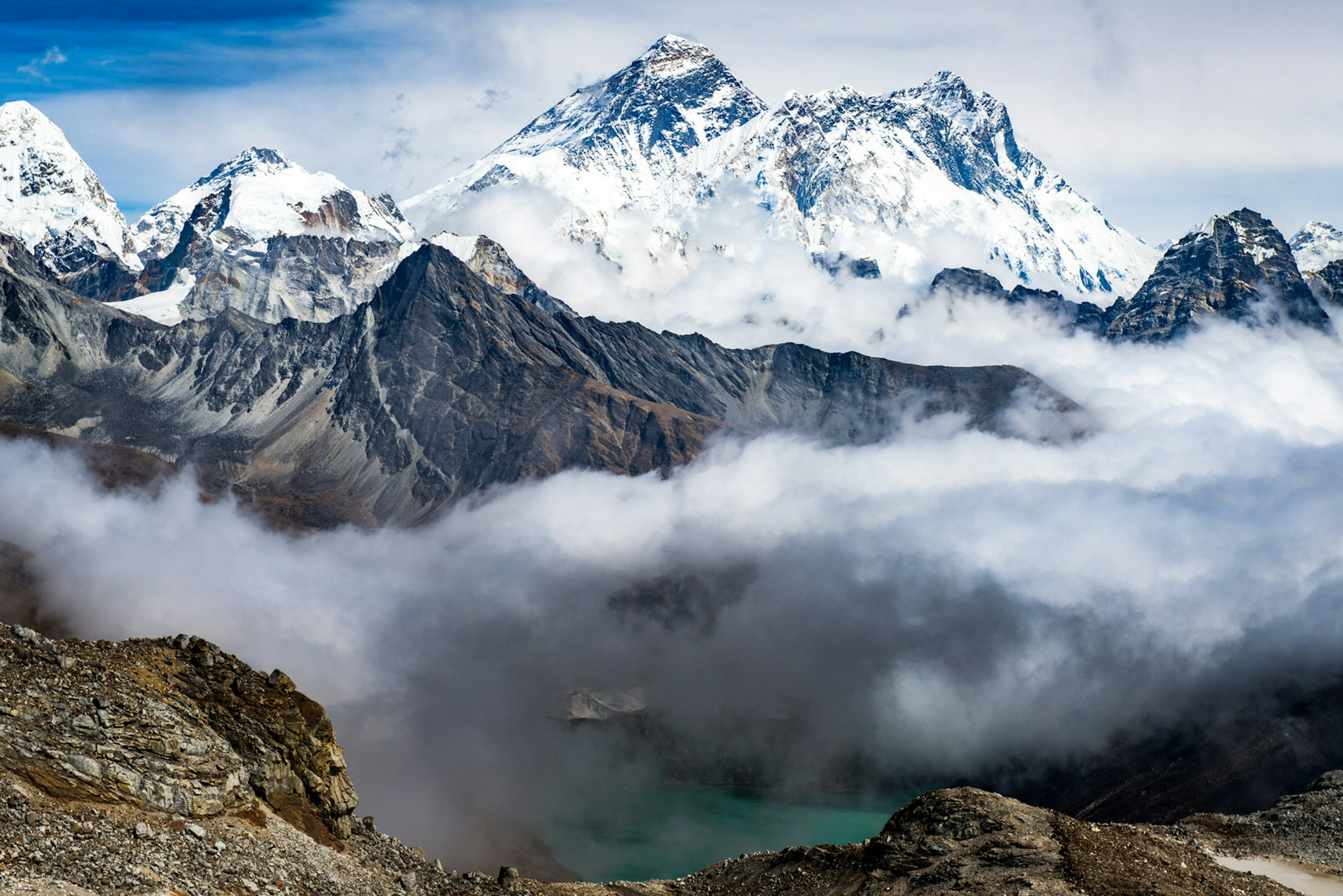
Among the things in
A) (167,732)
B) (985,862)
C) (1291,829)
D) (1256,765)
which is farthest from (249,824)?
(1256,765)

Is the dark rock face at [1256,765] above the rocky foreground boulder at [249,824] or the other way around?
above

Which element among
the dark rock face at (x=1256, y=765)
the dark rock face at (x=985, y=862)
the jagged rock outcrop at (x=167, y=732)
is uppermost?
the dark rock face at (x=1256, y=765)

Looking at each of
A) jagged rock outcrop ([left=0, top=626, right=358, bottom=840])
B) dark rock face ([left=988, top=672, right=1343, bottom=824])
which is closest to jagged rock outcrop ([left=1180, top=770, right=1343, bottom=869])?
dark rock face ([left=988, top=672, right=1343, bottom=824])

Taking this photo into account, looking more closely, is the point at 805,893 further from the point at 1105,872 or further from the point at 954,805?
the point at 1105,872

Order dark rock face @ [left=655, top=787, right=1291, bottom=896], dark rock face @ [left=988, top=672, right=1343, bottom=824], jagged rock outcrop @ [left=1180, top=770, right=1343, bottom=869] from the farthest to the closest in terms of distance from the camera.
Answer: dark rock face @ [left=988, top=672, right=1343, bottom=824] → jagged rock outcrop @ [left=1180, top=770, right=1343, bottom=869] → dark rock face @ [left=655, top=787, right=1291, bottom=896]

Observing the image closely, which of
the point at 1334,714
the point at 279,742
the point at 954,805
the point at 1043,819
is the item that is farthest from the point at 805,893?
the point at 1334,714

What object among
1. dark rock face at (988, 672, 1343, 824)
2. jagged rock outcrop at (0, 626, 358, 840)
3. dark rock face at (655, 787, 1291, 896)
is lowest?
dark rock face at (655, 787, 1291, 896)

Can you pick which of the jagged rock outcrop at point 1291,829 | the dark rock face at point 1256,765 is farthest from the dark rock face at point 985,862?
the dark rock face at point 1256,765

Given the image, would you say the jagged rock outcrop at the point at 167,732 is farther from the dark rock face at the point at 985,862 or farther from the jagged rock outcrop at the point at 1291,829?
the jagged rock outcrop at the point at 1291,829

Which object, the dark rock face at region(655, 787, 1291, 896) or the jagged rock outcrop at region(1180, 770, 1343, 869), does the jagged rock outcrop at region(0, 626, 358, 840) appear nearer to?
the dark rock face at region(655, 787, 1291, 896)
